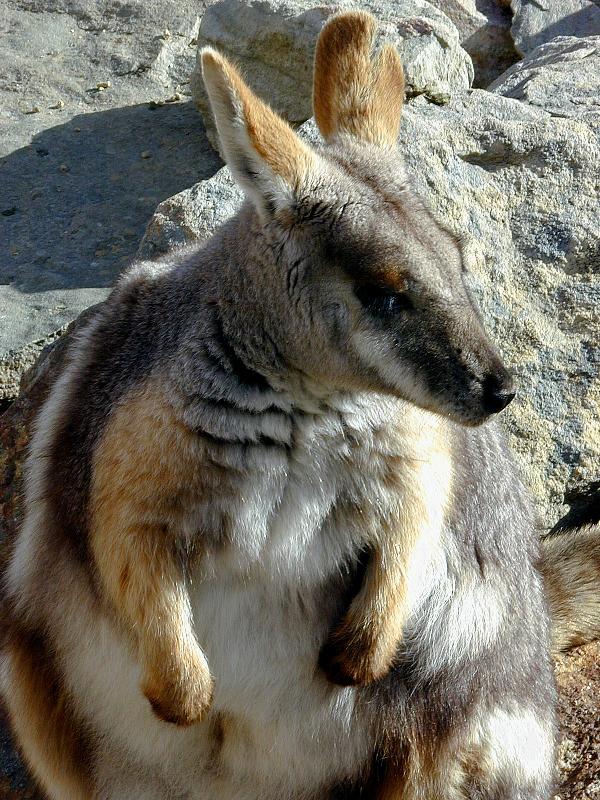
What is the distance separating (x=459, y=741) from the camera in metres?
3.84

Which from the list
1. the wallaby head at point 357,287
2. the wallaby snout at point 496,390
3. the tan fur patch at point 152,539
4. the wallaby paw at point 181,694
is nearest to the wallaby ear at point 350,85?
the wallaby head at point 357,287

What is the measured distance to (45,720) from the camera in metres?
4.07

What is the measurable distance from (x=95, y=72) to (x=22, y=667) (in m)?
6.52

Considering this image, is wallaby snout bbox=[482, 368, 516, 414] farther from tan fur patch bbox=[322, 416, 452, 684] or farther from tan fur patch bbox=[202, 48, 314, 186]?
tan fur patch bbox=[202, 48, 314, 186]

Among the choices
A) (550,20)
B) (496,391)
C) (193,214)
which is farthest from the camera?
(550,20)

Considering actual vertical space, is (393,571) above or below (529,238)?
below

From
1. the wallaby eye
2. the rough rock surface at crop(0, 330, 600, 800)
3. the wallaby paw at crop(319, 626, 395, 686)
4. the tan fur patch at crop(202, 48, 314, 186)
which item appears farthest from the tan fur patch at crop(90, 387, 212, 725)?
the rough rock surface at crop(0, 330, 600, 800)

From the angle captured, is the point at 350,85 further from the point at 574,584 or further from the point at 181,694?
the point at 574,584

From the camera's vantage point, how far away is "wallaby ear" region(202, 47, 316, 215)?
9.72 feet

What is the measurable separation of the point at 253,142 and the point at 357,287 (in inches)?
21.4

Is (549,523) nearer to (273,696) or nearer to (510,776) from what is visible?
(510,776)

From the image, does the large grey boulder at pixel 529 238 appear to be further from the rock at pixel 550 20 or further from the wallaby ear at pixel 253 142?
the rock at pixel 550 20

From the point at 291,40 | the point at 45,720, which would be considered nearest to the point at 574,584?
the point at 45,720

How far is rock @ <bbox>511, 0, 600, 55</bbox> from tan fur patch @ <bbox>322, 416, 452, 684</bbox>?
6.66 meters
